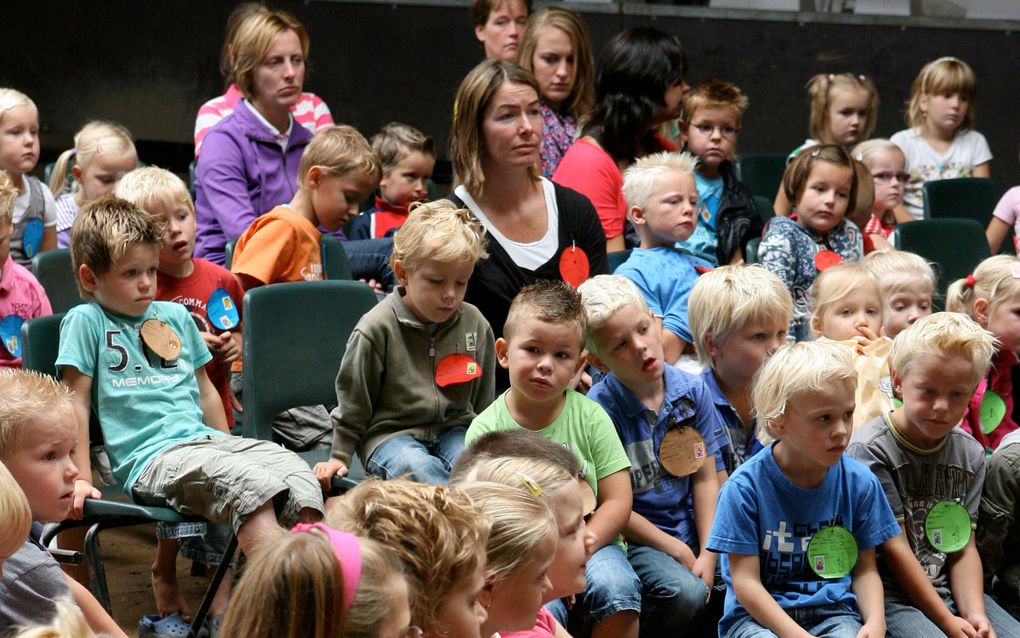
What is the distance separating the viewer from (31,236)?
435cm

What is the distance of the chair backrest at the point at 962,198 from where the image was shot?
571 centimetres

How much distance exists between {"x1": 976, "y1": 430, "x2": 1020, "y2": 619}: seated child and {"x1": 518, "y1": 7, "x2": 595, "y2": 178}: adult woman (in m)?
2.16

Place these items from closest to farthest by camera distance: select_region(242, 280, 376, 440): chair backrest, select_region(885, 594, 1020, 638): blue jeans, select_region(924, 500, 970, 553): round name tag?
select_region(885, 594, 1020, 638): blue jeans → select_region(924, 500, 970, 553): round name tag → select_region(242, 280, 376, 440): chair backrest

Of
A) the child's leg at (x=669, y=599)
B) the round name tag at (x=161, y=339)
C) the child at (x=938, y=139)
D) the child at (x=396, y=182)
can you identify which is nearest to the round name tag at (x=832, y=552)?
the child's leg at (x=669, y=599)

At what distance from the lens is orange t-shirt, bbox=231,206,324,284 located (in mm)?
3691

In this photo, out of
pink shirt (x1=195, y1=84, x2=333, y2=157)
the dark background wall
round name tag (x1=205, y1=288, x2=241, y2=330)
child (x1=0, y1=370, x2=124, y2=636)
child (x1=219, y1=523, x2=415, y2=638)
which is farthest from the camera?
the dark background wall

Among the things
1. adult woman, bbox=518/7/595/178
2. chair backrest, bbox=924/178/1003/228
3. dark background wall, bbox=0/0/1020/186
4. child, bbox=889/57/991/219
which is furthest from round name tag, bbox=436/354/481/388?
dark background wall, bbox=0/0/1020/186

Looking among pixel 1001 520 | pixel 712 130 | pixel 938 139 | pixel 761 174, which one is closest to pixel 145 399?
pixel 1001 520

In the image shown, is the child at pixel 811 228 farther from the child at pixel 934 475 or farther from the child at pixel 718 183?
the child at pixel 934 475

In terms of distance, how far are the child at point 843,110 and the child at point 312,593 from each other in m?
4.66

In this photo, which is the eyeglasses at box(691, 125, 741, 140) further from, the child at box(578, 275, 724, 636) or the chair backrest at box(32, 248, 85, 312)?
the chair backrest at box(32, 248, 85, 312)

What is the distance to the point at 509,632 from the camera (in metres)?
2.04

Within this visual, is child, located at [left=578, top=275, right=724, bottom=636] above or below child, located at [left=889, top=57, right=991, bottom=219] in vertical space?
below

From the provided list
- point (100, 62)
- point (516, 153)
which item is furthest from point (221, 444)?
point (100, 62)
